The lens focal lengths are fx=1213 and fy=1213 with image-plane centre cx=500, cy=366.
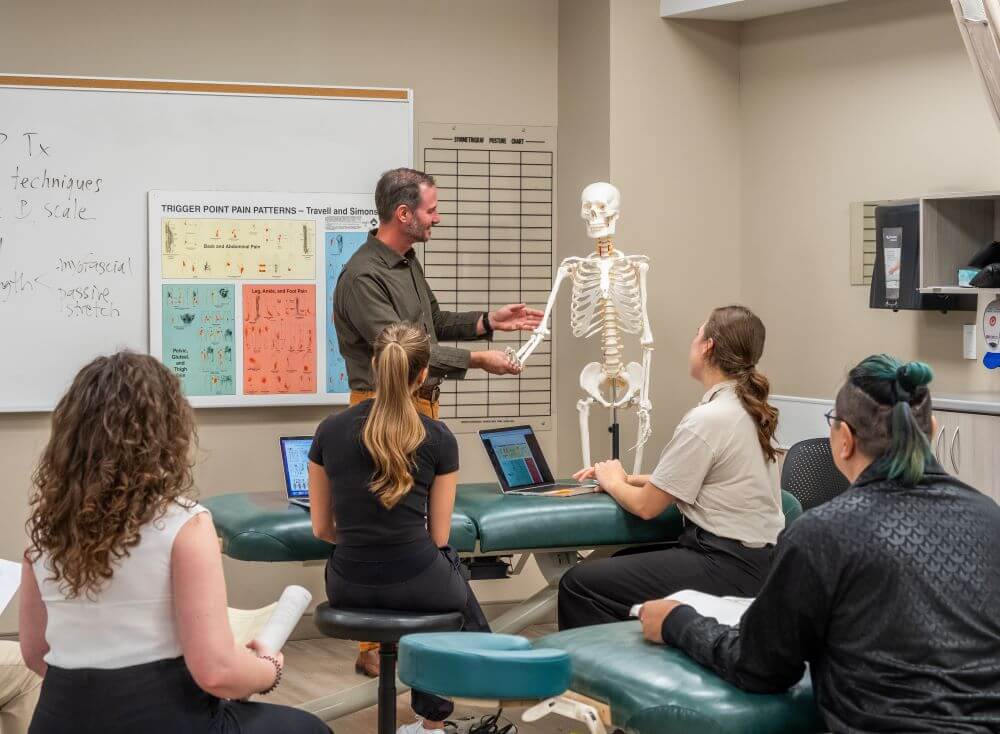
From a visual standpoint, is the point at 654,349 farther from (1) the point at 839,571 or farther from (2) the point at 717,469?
(1) the point at 839,571

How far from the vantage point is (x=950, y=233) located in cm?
389

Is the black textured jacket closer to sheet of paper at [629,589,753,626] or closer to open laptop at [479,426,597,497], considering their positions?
sheet of paper at [629,589,753,626]

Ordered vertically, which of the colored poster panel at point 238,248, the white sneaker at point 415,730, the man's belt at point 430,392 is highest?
the colored poster panel at point 238,248

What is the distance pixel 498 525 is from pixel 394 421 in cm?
71

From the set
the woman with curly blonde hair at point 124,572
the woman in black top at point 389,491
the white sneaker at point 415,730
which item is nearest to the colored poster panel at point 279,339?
the white sneaker at point 415,730

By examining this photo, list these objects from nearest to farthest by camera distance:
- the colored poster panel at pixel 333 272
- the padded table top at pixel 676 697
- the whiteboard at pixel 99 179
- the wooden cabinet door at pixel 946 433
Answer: the padded table top at pixel 676 697 → the wooden cabinet door at pixel 946 433 → the whiteboard at pixel 99 179 → the colored poster panel at pixel 333 272

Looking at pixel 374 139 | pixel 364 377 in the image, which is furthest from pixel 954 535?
pixel 374 139

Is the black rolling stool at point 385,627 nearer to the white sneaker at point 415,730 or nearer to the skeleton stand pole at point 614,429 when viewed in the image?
the white sneaker at point 415,730

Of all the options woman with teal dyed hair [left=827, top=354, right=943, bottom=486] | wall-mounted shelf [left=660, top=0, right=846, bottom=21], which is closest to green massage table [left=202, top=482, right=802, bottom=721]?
woman with teal dyed hair [left=827, top=354, right=943, bottom=486]

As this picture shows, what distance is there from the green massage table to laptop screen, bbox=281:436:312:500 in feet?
0.34

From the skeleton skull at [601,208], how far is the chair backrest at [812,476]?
1033mm

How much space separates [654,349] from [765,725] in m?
2.78

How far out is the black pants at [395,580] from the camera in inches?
103

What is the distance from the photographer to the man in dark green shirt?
3715 mm
